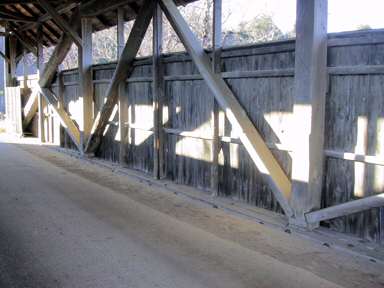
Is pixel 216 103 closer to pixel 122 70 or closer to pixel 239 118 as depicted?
pixel 239 118

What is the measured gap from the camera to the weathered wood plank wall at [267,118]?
14.7 ft

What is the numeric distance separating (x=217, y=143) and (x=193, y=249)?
227 centimetres

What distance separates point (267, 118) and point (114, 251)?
255 cm

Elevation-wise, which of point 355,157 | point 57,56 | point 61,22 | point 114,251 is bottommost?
point 114,251

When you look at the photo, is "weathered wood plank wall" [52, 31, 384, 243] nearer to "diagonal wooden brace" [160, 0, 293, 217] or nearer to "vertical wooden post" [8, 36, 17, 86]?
"diagonal wooden brace" [160, 0, 293, 217]

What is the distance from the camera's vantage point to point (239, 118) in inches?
229

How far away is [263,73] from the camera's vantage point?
5605mm

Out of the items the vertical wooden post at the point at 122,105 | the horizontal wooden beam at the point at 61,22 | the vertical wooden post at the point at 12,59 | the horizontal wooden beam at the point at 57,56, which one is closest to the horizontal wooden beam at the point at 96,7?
the vertical wooden post at the point at 122,105

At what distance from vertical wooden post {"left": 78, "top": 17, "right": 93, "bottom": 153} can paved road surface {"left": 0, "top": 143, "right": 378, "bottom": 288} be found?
4126mm

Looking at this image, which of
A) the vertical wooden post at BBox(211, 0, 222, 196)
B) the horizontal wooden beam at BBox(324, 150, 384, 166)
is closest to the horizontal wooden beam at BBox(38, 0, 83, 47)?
the vertical wooden post at BBox(211, 0, 222, 196)

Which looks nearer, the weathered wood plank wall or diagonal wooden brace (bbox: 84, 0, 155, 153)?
the weathered wood plank wall

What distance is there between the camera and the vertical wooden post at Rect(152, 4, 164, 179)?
25.8 ft

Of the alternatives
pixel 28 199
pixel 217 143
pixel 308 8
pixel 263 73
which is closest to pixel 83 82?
pixel 28 199

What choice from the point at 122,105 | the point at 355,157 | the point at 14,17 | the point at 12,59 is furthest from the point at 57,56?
the point at 355,157
